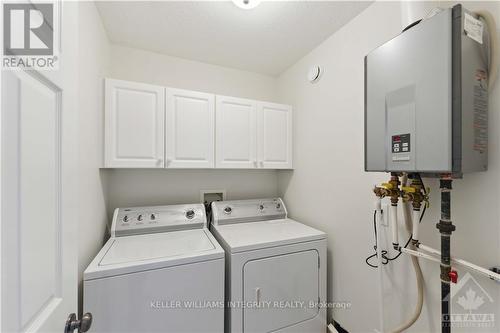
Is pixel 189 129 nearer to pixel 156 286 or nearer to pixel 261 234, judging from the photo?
pixel 261 234

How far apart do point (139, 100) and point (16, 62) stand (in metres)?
1.25

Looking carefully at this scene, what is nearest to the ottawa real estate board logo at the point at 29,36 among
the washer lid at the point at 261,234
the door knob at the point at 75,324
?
the door knob at the point at 75,324

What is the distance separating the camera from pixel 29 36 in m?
0.53

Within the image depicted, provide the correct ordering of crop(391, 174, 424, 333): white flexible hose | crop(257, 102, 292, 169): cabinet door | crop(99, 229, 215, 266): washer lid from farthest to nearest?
crop(257, 102, 292, 169): cabinet door
crop(99, 229, 215, 266): washer lid
crop(391, 174, 424, 333): white flexible hose

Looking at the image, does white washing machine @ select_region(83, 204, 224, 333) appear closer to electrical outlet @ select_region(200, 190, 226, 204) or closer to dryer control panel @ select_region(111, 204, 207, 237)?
dryer control panel @ select_region(111, 204, 207, 237)

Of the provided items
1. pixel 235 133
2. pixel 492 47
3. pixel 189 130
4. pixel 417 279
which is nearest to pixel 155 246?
pixel 189 130

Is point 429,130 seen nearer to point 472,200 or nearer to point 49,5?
point 472,200

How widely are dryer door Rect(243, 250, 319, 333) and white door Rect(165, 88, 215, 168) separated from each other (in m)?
0.98

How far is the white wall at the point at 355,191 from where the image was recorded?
91cm

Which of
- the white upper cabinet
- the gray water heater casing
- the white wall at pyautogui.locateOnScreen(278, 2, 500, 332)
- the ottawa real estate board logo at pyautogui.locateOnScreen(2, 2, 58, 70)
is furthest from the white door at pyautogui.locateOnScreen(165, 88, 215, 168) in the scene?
the gray water heater casing

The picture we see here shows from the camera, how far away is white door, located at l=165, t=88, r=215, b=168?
174 cm

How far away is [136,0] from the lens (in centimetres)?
138

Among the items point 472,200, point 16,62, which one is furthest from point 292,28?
point 16,62

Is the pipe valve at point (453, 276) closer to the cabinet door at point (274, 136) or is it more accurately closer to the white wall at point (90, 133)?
the cabinet door at point (274, 136)
